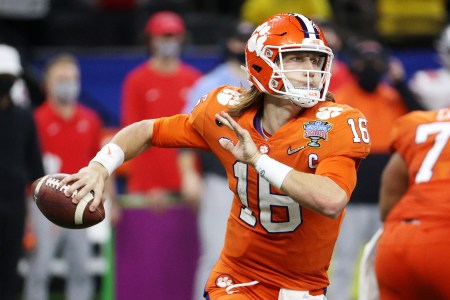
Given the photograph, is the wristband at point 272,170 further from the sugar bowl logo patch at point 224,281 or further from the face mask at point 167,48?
the face mask at point 167,48

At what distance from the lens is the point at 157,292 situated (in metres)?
8.35

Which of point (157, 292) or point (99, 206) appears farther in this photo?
point (157, 292)

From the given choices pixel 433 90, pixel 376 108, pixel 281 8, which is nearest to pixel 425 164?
pixel 376 108

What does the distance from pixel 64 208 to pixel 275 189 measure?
0.89 m

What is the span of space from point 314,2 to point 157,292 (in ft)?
9.40

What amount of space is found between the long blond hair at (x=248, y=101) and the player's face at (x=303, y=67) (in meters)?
0.21

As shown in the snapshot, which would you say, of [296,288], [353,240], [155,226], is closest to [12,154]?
[155,226]

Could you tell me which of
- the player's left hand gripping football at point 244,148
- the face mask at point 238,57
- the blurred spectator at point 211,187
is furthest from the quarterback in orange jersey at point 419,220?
the face mask at point 238,57

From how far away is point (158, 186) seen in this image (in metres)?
8.71

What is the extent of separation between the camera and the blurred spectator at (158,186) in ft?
27.3

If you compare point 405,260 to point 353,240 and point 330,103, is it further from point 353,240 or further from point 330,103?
point 353,240

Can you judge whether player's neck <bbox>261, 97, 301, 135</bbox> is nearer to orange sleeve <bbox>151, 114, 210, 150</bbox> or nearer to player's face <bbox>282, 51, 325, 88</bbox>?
player's face <bbox>282, 51, 325, 88</bbox>

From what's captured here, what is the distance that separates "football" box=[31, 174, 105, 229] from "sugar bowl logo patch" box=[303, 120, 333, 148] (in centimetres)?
90

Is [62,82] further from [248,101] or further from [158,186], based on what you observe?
[248,101]
